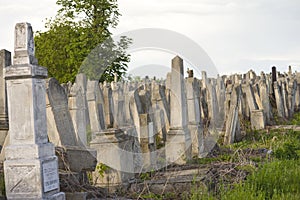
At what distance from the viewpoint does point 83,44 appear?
118ft

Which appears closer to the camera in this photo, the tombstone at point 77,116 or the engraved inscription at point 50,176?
the engraved inscription at point 50,176

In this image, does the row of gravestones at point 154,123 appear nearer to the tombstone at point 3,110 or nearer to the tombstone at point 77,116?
the tombstone at point 77,116

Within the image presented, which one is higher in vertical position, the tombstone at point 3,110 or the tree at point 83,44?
the tree at point 83,44

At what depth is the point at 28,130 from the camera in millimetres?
6402

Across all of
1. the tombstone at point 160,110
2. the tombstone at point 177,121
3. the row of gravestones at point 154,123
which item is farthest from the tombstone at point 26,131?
the tombstone at point 160,110

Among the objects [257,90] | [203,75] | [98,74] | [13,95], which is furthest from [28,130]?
[98,74]

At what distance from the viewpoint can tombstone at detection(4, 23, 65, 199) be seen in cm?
→ 635

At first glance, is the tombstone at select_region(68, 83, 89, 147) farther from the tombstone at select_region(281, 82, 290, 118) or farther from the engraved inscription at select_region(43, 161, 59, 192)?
the tombstone at select_region(281, 82, 290, 118)

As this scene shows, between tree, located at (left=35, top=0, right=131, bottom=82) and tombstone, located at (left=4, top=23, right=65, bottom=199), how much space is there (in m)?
22.9

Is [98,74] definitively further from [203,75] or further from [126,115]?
[126,115]

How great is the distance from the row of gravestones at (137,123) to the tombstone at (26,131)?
0.09 meters

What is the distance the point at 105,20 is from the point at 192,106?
2572 cm

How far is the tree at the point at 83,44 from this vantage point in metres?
31.5

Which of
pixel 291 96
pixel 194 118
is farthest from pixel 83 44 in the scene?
pixel 194 118
